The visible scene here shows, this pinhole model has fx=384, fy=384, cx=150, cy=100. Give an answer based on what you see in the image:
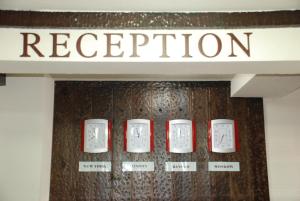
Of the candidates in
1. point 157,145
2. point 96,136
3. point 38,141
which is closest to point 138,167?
point 157,145

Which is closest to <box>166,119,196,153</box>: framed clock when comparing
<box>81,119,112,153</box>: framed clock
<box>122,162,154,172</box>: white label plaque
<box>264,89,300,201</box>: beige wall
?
<box>122,162,154,172</box>: white label plaque

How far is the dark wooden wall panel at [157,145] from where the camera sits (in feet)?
14.2

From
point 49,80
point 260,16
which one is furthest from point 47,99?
point 260,16

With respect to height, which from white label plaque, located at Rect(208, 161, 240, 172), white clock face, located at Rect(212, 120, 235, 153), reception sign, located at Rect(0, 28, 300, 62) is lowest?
white label plaque, located at Rect(208, 161, 240, 172)

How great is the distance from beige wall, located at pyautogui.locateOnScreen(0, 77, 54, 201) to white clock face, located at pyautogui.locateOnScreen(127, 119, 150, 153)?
0.92 meters

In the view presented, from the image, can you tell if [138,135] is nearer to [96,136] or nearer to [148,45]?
[96,136]

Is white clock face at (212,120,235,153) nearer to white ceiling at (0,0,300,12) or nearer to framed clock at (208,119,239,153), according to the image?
framed clock at (208,119,239,153)

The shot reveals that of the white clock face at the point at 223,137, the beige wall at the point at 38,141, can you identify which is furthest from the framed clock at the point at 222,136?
the beige wall at the point at 38,141

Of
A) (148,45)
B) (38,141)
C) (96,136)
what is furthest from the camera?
(96,136)

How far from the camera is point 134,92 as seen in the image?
4547mm

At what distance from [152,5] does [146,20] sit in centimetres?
11

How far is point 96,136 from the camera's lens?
4.34 metres

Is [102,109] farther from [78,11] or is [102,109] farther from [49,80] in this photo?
[78,11]

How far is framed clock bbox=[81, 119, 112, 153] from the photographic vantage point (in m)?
4.30
